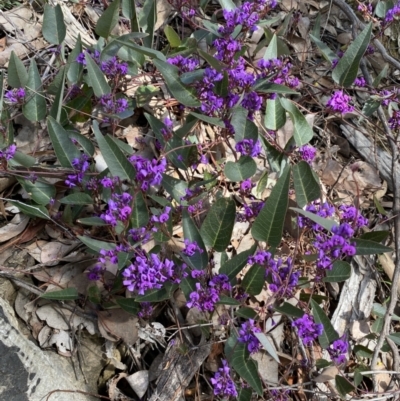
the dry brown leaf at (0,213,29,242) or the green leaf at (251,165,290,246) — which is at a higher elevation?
the green leaf at (251,165,290,246)

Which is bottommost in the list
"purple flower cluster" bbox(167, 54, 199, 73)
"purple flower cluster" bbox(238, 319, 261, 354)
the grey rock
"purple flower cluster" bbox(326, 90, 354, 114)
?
the grey rock

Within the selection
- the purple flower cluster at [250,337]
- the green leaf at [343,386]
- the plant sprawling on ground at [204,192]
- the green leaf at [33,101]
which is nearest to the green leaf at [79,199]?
the plant sprawling on ground at [204,192]

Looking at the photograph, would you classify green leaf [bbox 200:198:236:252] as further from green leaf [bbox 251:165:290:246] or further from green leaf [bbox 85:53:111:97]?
green leaf [bbox 85:53:111:97]

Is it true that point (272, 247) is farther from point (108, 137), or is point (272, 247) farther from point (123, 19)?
point (123, 19)

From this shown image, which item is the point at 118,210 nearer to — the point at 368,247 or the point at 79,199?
the point at 79,199

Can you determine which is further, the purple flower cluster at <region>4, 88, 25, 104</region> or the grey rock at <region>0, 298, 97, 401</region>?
the purple flower cluster at <region>4, 88, 25, 104</region>

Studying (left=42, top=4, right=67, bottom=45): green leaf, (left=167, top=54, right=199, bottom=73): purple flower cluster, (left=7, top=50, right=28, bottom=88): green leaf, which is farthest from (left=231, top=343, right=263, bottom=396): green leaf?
(left=42, top=4, right=67, bottom=45): green leaf

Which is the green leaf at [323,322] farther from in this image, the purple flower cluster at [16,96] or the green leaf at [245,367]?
the purple flower cluster at [16,96]
